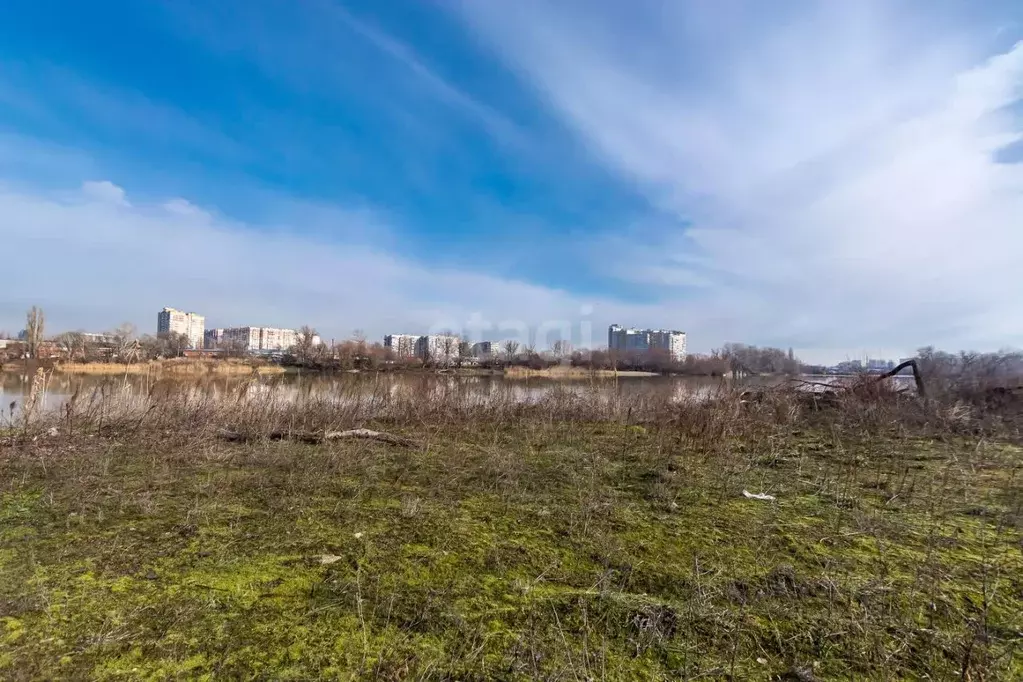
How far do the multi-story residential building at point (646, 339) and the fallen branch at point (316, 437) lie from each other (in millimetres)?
50380

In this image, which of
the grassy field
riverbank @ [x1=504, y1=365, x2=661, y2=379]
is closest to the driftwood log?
the grassy field

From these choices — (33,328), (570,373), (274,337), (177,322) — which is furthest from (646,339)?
(177,322)

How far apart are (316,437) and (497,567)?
478 centimetres

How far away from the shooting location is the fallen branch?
6.58 m

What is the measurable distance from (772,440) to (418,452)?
16.8 feet

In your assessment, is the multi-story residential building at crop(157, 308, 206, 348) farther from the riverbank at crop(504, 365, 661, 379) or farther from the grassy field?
the grassy field

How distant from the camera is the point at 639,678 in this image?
171 centimetres

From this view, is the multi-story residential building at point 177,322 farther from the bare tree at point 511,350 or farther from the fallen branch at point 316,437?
the fallen branch at point 316,437

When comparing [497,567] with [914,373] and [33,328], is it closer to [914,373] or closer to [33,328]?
[914,373]

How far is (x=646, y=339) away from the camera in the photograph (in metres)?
73.1

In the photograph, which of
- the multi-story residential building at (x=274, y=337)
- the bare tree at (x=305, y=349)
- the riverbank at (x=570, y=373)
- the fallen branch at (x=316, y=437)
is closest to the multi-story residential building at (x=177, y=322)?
the multi-story residential building at (x=274, y=337)

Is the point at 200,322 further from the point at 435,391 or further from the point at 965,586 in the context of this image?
the point at 965,586

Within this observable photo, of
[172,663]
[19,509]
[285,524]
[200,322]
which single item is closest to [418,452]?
[285,524]

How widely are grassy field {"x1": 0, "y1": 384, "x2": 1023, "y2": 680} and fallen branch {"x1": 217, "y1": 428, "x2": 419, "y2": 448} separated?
89 cm
